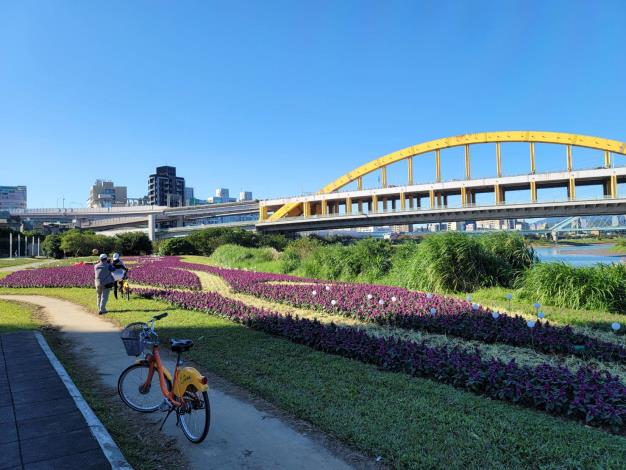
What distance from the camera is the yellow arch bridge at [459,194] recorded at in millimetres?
52500

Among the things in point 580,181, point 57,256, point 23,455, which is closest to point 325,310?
point 23,455

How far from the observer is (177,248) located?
1631 inches

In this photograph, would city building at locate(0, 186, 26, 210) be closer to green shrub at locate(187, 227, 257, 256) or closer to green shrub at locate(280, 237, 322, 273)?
green shrub at locate(187, 227, 257, 256)

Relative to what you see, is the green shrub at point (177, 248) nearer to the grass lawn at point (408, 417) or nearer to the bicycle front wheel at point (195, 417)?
the grass lawn at point (408, 417)

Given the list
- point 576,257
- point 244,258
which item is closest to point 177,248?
point 244,258

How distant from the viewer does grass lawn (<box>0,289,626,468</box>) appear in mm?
3385

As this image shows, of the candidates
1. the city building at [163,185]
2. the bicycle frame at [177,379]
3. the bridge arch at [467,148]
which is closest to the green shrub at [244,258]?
the bicycle frame at [177,379]

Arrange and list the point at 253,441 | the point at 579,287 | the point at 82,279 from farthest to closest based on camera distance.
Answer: the point at 82,279
the point at 579,287
the point at 253,441

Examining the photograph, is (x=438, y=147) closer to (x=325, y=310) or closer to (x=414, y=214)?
(x=414, y=214)

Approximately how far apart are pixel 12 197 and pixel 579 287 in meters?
222

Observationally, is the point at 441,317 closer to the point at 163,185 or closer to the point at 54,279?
the point at 54,279

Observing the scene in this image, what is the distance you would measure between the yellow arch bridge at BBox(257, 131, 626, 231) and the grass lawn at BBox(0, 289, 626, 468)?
174 ft

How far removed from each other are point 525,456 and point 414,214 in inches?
2316

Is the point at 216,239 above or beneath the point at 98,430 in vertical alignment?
above
